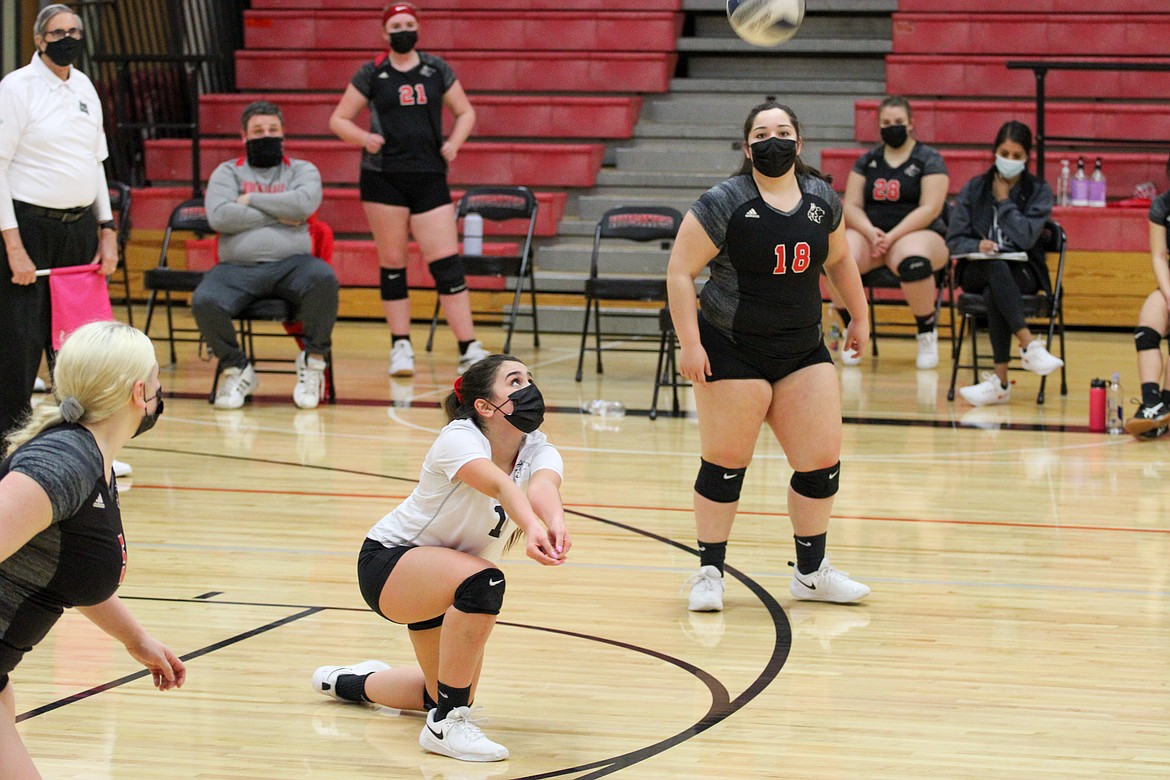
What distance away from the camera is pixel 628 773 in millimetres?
3172

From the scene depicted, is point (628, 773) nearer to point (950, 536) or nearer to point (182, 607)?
point (182, 607)

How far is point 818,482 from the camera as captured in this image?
14.6 ft

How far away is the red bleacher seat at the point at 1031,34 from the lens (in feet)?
36.7

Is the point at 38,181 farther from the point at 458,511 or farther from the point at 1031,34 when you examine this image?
the point at 1031,34

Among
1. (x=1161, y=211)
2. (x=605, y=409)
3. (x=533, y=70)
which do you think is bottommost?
(x=605, y=409)

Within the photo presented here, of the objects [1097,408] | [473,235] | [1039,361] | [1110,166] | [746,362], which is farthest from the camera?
[1110,166]

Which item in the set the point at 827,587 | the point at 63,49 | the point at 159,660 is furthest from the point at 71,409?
the point at 63,49

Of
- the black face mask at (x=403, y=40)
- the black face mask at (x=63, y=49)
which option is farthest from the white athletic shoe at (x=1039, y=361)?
the black face mask at (x=63, y=49)

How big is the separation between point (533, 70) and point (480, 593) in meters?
9.39

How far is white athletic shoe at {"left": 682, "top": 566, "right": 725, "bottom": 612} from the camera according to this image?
173 inches

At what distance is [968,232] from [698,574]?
431 centimetres

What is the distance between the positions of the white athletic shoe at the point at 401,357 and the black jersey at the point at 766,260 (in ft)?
15.1

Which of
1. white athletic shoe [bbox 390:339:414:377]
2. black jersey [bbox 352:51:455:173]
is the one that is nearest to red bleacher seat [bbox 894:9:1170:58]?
black jersey [bbox 352:51:455:173]

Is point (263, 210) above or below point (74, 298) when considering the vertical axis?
above
